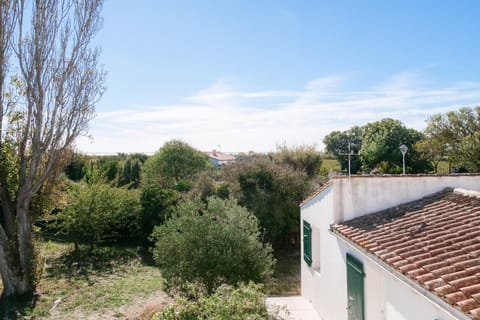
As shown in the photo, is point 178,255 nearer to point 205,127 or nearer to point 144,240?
point 144,240

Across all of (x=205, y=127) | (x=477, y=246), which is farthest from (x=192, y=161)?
(x=477, y=246)

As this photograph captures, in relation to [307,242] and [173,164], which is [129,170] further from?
[307,242]

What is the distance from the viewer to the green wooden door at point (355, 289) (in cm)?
590

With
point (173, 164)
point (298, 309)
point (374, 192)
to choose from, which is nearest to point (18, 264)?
point (298, 309)

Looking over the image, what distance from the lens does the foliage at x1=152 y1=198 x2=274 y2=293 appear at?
34.0ft

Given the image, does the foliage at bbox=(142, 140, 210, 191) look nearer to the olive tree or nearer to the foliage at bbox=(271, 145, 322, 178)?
the foliage at bbox=(271, 145, 322, 178)

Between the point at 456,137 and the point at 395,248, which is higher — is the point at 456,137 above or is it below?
above

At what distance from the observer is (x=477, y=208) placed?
6098 millimetres

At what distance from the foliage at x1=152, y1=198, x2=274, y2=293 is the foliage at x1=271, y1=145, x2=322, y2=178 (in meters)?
14.0

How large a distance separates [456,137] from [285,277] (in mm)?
19598

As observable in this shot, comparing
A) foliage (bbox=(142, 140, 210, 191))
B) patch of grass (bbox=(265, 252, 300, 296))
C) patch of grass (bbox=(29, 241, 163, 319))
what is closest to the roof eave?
patch of grass (bbox=(265, 252, 300, 296))

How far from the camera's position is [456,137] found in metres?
26.2

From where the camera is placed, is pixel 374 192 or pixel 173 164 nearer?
pixel 374 192

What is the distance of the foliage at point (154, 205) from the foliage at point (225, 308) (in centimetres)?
1376
